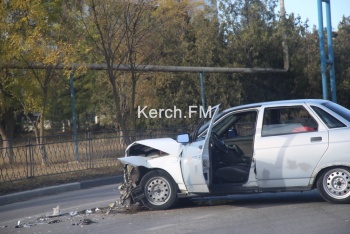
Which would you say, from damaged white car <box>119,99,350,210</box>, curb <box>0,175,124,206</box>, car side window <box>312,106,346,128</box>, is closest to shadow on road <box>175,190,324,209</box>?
damaged white car <box>119,99,350,210</box>

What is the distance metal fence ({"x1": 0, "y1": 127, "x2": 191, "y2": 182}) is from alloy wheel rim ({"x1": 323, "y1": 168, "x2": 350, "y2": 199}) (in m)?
8.62

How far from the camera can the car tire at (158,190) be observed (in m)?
9.96

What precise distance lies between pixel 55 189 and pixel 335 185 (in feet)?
26.2

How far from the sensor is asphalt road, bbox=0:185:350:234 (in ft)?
27.2

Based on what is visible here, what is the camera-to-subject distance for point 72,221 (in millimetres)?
9758

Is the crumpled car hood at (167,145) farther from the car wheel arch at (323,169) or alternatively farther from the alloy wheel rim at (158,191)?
the car wheel arch at (323,169)

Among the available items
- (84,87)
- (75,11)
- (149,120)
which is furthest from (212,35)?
(75,11)

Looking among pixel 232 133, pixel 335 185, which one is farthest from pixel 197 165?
pixel 335 185

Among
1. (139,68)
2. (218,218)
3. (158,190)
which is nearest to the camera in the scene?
(218,218)

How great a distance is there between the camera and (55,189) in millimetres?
14914

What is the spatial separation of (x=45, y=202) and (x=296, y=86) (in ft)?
67.0

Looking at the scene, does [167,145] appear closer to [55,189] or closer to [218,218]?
[218,218]

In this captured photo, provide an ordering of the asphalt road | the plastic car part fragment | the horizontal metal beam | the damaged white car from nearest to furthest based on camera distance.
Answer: the asphalt road
the damaged white car
the plastic car part fragment
the horizontal metal beam

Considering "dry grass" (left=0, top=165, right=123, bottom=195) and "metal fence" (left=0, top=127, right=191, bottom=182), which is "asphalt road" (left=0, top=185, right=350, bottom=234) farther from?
"metal fence" (left=0, top=127, right=191, bottom=182)
